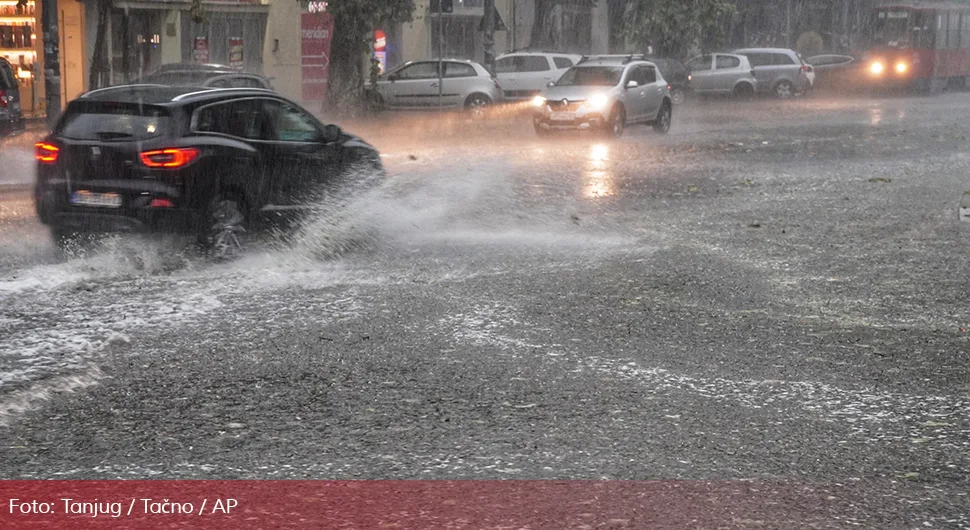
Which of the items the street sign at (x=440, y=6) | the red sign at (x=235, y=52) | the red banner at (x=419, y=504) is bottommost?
the red banner at (x=419, y=504)

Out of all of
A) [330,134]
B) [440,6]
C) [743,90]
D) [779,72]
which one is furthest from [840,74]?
[330,134]

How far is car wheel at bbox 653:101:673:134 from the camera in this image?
28906 mm

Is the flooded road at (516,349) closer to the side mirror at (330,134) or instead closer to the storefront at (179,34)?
the side mirror at (330,134)

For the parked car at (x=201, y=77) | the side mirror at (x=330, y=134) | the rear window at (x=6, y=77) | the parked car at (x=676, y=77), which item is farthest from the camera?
the parked car at (x=676, y=77)

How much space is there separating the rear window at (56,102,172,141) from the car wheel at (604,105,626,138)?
16725 mm

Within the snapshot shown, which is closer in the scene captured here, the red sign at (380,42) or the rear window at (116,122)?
the rear window at (116,122)

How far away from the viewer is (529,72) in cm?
3738

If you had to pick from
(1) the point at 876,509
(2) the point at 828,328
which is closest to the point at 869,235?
(2) the point at 828,328

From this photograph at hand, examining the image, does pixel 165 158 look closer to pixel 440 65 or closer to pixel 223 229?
pixel 223 229

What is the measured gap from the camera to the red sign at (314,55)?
137 feet

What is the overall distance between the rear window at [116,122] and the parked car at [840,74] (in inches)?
1653

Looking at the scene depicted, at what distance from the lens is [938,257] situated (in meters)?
11.2

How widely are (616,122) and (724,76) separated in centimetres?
2013

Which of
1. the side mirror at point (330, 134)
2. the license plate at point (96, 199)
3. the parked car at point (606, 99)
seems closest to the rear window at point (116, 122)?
the license plate at point (96, 199)
